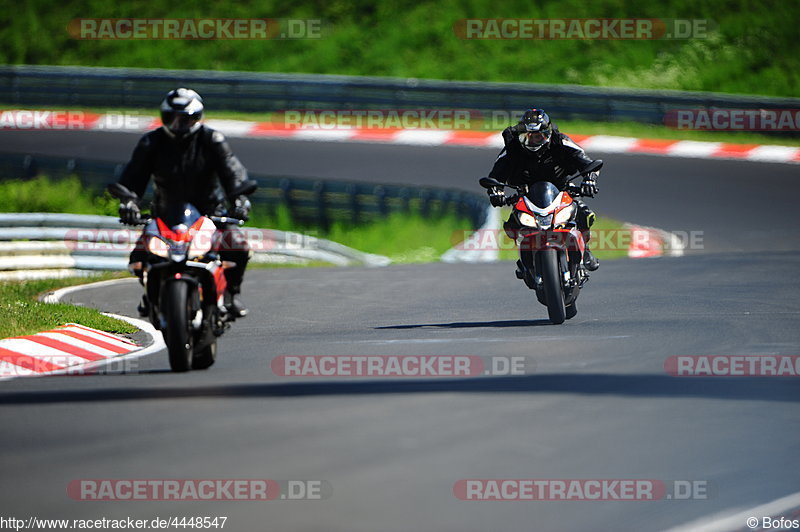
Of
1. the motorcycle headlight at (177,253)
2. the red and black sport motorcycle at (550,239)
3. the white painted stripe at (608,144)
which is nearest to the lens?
the motorcycle headlight at (177,253)

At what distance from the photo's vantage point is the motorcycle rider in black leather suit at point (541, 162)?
11039 mm

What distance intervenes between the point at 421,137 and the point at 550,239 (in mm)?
15590

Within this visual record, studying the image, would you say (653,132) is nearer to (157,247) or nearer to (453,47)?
(453,47)

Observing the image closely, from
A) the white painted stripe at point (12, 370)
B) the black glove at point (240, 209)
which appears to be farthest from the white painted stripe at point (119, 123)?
the black glove at point (240, 209)

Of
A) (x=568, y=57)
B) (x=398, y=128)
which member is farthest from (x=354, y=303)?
(x=568, y=57)

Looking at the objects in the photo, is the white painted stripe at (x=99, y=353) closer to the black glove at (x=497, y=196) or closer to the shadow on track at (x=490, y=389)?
the shadow on track at (x=490, y=389)

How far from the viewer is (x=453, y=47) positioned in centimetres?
3378

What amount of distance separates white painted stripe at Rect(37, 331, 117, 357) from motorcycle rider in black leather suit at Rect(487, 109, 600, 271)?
332 cm

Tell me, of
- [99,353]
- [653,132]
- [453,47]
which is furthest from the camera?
[453,47]

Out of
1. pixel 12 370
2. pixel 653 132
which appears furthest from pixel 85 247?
pixel 653 132

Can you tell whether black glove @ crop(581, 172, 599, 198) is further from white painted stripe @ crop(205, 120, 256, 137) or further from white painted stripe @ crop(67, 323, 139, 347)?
white painted stripe @ crop(205, 120, 256, 137)

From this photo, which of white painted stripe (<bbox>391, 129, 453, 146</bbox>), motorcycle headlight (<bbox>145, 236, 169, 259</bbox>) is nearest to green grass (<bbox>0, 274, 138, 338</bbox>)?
motorcycle headlight (<bbox>145, 236, 169, 259</bbox>)

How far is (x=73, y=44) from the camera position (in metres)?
→ 37.1

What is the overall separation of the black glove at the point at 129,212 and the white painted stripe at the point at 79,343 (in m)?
2.00
